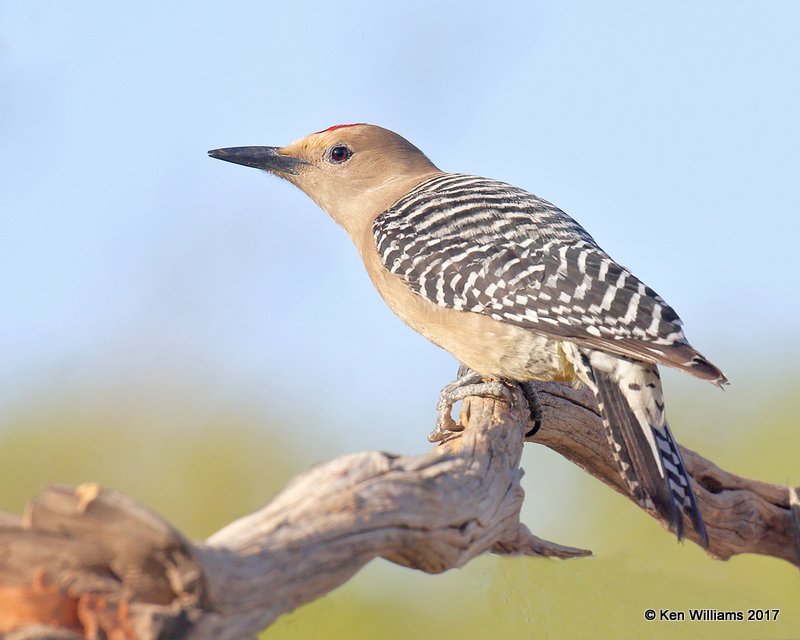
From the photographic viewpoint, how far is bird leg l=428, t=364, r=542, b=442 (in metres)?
5.68

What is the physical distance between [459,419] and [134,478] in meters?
5.41

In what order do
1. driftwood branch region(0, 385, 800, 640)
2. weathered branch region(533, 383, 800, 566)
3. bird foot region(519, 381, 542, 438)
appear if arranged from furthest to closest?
1. weathered branch region(533, 383, 800, 566)
2. bird foot region(519, 381, 542, 438)
3. driftwood branch region(0, 385, 800, 640)

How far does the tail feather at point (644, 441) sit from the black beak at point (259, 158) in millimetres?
3317

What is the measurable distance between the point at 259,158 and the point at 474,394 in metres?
2.91

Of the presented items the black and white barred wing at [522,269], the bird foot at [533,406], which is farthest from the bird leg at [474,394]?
the black and white barred wing at [522,269]

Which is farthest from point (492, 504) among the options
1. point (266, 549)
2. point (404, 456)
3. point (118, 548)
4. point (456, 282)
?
point (456, 282)

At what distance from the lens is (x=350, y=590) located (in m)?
5.79

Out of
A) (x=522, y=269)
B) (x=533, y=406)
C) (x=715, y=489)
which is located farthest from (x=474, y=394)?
(x=715, y=489)

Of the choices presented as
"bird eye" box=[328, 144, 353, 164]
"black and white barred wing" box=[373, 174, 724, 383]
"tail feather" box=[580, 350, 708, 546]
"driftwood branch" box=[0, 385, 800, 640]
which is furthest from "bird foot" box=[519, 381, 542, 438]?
"bird eye" box=[328, 144, 353, 164]

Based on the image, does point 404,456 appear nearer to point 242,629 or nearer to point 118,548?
point 242,629

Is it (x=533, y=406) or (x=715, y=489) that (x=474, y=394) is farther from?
(x=715, y=489)

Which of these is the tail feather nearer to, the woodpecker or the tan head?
the woodpecker

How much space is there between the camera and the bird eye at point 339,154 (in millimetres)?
7570

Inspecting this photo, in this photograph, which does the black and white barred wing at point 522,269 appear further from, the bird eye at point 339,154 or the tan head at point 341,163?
the bird eye at point 339,154
